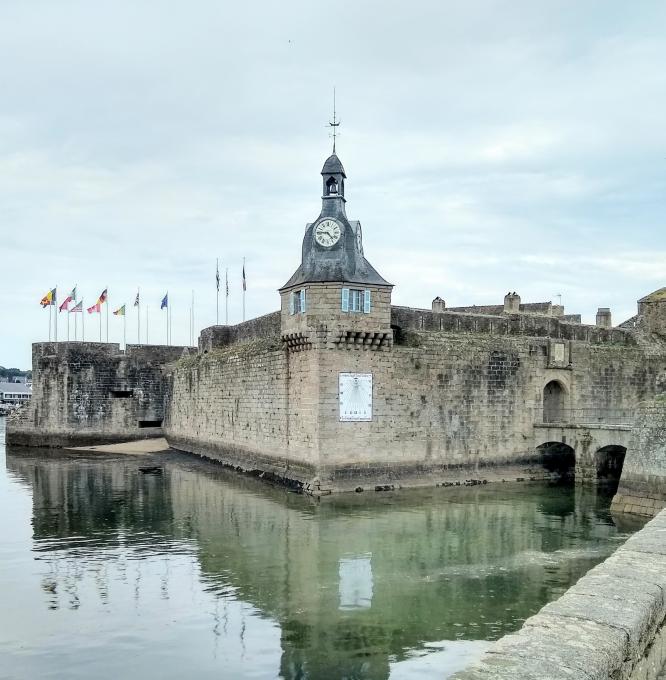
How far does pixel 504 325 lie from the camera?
25.1m

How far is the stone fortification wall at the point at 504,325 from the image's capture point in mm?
22828

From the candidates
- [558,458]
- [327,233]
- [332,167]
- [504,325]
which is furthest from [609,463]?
[332,167]

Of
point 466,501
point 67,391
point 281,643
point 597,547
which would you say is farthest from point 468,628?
point 67,391

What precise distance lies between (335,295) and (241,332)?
367 inches

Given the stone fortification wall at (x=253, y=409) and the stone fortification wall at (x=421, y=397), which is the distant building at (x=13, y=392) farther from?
the stone fortification wall at (x=421, y=397)

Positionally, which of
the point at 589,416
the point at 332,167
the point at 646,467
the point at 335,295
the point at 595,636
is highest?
the point at 332,167

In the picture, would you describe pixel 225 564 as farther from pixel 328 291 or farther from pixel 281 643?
pixel 328 291

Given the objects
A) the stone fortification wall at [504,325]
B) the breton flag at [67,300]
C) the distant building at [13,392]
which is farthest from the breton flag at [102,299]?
the distant building at [13,392]

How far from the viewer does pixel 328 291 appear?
20484 millimetres

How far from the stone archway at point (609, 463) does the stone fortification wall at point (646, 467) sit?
427 centimetres

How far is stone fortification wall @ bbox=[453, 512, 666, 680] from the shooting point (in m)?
3.90

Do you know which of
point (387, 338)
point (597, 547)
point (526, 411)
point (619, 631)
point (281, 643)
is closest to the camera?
point (619, 631)

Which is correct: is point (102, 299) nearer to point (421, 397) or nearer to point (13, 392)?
point (421, 397)

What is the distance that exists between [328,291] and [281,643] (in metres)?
12.4
